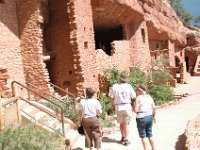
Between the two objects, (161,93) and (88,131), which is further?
(161,93)

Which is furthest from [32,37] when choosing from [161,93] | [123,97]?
[161,93]

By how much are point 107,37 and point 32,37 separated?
33.3 feet

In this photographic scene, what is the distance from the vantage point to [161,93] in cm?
1892

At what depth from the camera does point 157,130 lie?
10969 millimetres

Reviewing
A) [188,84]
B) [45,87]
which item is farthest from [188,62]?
[45,87]

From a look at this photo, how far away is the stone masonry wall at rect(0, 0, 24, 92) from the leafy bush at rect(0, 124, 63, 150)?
5.44m

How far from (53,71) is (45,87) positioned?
7.49 feet

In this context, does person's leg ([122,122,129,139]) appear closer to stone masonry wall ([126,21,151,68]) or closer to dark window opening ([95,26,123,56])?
stone masonry wall ([126,21,151,68])

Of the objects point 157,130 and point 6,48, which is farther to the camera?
point 6,48

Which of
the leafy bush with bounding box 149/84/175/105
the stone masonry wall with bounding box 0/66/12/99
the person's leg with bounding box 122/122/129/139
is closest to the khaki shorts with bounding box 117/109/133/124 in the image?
the person's leg with bounding box 122/122/129/139

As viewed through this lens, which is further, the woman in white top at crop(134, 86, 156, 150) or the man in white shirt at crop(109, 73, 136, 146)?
the man in white shirt at crop(109, 73, 136, 146)

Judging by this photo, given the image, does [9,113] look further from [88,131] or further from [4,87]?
[4,87]

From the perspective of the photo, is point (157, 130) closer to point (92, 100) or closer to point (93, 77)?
point (92, 100)

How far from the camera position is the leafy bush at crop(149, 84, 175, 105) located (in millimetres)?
18703
